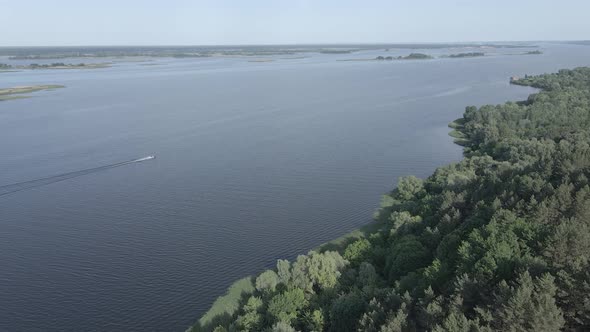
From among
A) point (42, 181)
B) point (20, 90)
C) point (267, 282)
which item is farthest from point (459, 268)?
point (20, 90)

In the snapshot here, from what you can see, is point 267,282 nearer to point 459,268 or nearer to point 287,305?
point 287,305

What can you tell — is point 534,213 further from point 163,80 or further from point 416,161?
point 163,80

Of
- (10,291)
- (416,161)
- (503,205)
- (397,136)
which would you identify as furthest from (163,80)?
(503,205)

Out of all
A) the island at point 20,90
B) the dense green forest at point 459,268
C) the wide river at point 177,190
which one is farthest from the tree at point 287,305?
the island at point 20,90

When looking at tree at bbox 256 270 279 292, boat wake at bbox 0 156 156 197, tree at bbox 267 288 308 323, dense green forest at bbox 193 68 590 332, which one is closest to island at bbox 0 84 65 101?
boat wake at bbox 0 156 156 197

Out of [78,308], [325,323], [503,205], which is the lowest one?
[78,308]
